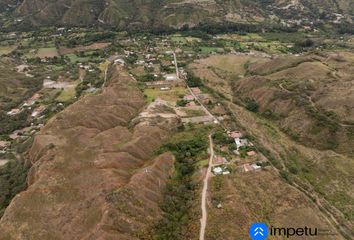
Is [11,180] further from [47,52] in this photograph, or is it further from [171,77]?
[47,52]

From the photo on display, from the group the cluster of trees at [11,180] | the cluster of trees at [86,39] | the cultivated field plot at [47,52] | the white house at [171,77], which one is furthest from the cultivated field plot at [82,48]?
the cluster of trees at [11,180]

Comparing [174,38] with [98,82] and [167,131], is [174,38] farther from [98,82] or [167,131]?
[167,131]

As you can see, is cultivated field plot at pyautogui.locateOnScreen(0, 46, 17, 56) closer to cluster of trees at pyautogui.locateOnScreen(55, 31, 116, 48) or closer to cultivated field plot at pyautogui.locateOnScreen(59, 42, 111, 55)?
cluster of trees at pyautogui.locateOnScreen(55, 31, 116, 48)

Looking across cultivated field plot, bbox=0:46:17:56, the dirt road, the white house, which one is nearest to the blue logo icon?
the dirt road

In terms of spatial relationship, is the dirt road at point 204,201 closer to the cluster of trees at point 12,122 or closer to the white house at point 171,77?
the white house at point 171,77

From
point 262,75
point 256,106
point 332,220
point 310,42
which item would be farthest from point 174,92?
point 310,42

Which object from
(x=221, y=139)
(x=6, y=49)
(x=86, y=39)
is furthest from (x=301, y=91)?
(x=6, y=49)
